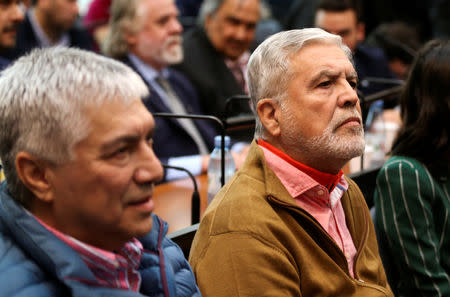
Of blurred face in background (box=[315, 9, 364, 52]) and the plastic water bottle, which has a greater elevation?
blurred face in background (box=[315, 9, 364, 52])


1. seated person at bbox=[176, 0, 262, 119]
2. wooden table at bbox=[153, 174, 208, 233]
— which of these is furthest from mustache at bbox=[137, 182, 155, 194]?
seated person at bbox=[176, 0, 262, 119]

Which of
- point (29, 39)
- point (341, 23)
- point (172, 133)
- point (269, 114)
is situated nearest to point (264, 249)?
point (269, 114)

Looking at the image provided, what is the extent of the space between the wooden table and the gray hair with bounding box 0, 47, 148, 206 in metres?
0.92

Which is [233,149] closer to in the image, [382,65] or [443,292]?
[443,292]

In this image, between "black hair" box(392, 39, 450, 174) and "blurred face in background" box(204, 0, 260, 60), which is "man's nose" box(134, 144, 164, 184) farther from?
"blurred face in background" box(204, 0, 260, 60)

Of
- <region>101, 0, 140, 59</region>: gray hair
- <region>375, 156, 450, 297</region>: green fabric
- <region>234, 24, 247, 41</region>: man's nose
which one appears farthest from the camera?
<region>234, 24, 247, 41</region>: man's nose

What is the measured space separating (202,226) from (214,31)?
234cm

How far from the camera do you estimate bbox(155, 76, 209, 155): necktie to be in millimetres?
2847

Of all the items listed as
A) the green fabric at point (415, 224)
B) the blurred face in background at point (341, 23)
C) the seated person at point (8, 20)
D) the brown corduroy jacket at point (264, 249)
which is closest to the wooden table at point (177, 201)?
the brown corduroy jacket at point (264, 249)

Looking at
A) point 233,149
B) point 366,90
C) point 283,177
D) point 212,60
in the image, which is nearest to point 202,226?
point 283,177

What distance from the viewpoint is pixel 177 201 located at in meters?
2.09

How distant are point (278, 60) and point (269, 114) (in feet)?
0.45

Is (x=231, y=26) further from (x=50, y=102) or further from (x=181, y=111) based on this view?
(x=50, y=102)

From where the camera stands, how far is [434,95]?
6.02 feet
